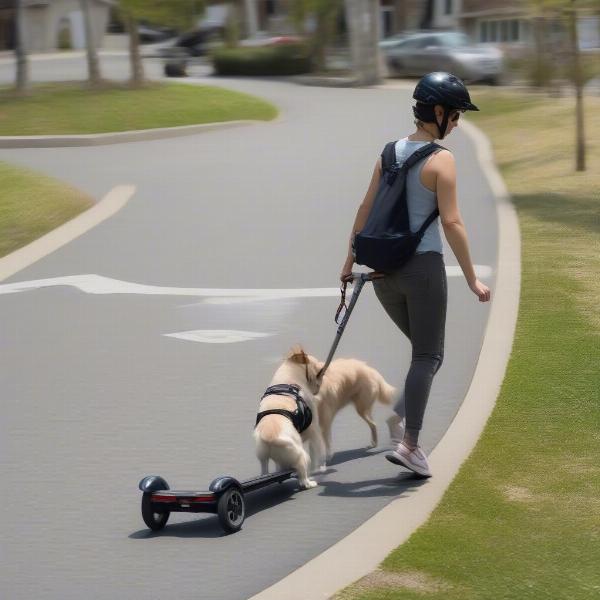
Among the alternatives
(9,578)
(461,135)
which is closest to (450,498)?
(9,578)

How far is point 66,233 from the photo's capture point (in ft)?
52.4

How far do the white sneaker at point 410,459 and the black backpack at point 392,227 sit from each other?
2.94 feet

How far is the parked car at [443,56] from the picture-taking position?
39688 millimetres

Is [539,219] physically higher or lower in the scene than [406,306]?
lower

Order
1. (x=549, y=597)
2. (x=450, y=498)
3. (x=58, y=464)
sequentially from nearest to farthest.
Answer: (x=549, y=597) < (x=450, y=498) < (x=58, y=464)

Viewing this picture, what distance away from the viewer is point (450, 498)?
21.1ft

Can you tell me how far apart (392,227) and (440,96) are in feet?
2.20

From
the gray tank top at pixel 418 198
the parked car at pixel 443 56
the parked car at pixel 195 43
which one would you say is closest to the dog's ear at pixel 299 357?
the gray tank top at pixel 418 198

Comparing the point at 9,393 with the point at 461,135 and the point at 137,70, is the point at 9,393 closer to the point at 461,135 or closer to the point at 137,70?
the point at 461,135

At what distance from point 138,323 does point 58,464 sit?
3854mm

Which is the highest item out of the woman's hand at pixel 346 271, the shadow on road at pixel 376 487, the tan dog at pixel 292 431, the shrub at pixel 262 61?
the woman's hand at pixel 346 271

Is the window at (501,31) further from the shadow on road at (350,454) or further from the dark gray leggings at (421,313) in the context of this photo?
the dark gray leggings at (421,313)

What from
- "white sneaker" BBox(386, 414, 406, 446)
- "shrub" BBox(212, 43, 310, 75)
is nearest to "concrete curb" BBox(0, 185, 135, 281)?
"white sneaker" BBox(386, 414, 406, 446)

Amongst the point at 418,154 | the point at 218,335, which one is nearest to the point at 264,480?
the point at 418,154
